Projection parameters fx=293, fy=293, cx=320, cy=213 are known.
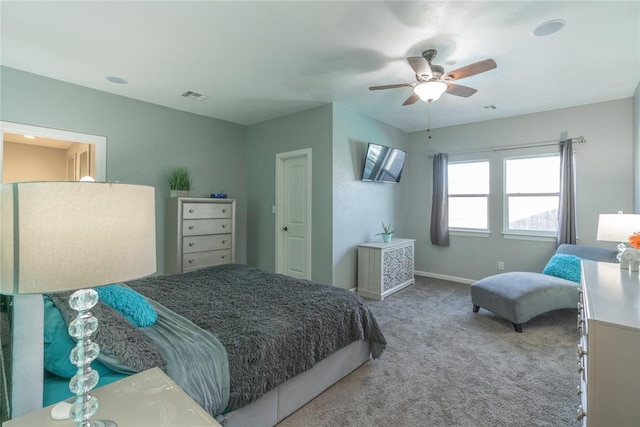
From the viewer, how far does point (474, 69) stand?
2.38m

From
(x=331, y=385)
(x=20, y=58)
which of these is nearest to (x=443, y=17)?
(x=331, y=385)

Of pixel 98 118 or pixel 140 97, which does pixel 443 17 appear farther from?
pixel 98 118

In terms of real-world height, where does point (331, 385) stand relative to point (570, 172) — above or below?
below

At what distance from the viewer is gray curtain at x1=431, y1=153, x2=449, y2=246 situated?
202 inches

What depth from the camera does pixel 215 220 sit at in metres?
4.17

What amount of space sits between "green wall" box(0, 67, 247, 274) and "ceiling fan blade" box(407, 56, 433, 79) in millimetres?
3374

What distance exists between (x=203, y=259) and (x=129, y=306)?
8.31 feet

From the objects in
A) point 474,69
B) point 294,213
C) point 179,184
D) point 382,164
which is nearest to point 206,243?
point 179,184

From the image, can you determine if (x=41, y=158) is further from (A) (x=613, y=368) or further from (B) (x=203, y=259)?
(A) (x=613, y=368)

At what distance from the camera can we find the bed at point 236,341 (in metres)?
1.28

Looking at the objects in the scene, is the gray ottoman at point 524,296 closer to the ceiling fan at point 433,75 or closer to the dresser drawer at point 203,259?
the ceiling fan at point 433,75

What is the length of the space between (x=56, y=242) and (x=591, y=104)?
5575 mm

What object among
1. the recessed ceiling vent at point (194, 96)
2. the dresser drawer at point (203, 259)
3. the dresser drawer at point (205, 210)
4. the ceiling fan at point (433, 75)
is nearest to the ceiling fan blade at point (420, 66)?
the ceiling fan at point (433, 75)

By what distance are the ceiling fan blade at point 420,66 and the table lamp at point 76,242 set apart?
2.22m
